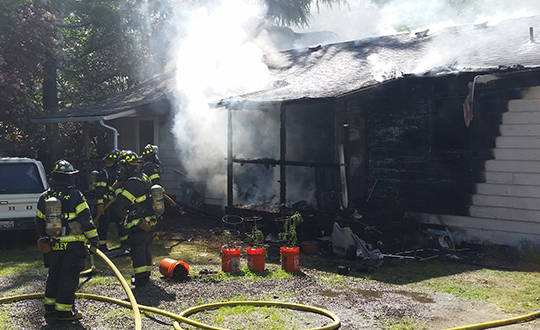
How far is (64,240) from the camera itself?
592 cm

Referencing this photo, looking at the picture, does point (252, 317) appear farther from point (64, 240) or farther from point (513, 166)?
point (513, 166)

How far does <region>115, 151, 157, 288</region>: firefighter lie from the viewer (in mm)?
7387

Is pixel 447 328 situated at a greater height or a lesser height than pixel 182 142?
lesser

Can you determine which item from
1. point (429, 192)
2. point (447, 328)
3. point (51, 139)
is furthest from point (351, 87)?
point (51, 139)

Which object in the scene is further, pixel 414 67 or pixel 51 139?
pixel 51 139

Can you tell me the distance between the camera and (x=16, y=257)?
9469mm

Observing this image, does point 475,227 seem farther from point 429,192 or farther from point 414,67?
point 414,67

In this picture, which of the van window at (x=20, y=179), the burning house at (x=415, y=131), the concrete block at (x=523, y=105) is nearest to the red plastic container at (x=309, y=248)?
the burning house at (x=415, y=131)

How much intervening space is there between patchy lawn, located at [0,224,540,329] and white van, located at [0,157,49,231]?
78 centimetres

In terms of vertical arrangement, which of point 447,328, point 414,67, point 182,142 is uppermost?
point 414,67

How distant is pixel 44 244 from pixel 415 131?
7.47 meters

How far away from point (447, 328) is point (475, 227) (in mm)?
4690

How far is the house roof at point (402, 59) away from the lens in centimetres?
999

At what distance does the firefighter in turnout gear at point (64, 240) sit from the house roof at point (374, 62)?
17.1 feet
